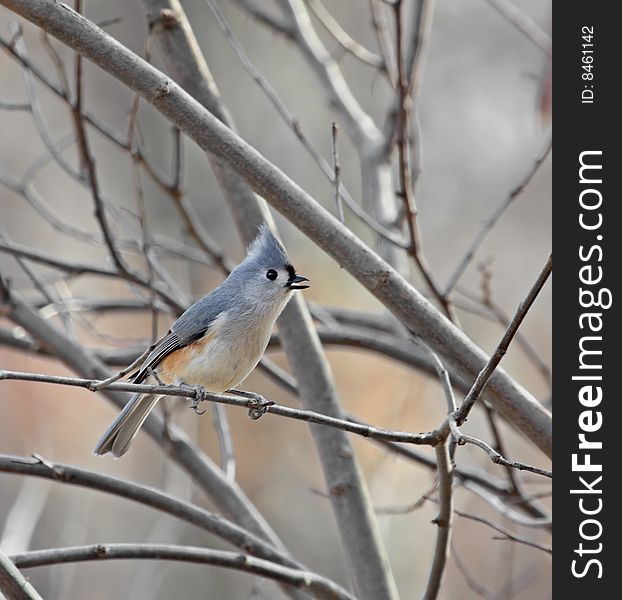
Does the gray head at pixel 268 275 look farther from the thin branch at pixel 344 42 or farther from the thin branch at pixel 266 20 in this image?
the thin branch at pixel 266 20

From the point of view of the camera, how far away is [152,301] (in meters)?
1.92

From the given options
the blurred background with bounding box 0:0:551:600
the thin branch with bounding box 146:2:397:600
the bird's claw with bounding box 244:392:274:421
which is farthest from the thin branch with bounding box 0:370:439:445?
the blurred background with bounding box 0:0:551:600

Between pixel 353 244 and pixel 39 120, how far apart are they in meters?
1.16

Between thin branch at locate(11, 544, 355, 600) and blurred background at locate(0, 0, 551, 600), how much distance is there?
2986 millimetres

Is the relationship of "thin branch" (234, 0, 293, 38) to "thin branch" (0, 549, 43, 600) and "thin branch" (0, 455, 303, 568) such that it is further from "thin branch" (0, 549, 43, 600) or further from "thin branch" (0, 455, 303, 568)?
"thin branch" (0, 549, 43, 600)

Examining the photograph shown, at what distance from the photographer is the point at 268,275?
6.03 ft

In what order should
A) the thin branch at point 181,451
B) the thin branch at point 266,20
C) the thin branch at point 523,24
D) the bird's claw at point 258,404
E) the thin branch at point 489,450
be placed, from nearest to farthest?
1. the thin branch at point 489,450
2. the bird's claw at point 258,404
3. the thin branch at point 181,451
4. the thin branch at point 523,24
5. the thin branch at point 266,20

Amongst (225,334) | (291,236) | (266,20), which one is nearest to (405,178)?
(225,334)

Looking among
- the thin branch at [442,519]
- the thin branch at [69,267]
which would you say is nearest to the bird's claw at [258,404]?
the thin branch at [442,519]

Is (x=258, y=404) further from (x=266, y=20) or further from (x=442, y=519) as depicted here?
(x=266, y=20)

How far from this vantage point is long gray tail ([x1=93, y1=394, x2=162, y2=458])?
1.84 metres

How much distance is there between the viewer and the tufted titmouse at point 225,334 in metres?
1.75

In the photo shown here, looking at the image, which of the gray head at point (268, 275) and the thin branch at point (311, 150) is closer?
the gray head at point (268, 275)

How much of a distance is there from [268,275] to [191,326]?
194 mm
